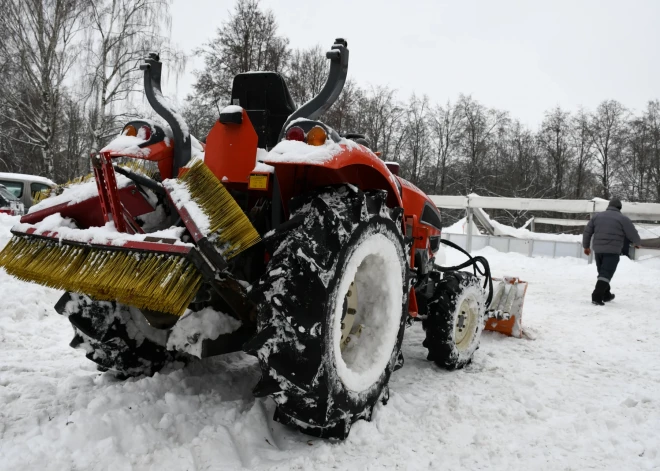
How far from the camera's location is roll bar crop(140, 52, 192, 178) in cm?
274

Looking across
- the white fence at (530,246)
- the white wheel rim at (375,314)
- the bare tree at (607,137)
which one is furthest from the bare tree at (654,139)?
the white wheel rim at (375,314)

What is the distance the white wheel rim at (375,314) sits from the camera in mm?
2570

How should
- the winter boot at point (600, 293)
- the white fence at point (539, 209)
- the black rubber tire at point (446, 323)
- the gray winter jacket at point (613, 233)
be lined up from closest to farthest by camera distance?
1. the black rubber tire at point (446, 323)
2. the winter boot at point (600, 293)
3. the gray winter jacket at point (613, 233)
4. the white fence at point (539, 209)

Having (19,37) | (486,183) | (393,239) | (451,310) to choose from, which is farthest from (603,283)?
(486,183)

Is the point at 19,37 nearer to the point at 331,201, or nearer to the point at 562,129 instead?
the point at 331,201

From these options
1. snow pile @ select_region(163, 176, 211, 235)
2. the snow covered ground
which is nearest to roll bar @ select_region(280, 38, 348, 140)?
snow pile @ select_region(163, 176, 211, 235)

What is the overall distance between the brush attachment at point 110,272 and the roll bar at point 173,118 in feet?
2.65

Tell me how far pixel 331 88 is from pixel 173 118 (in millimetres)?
A: 913

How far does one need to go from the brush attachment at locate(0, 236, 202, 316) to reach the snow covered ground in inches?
24.9

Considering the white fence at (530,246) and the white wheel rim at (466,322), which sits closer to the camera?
the white wheel rim at (466,322)

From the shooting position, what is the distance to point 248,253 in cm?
238

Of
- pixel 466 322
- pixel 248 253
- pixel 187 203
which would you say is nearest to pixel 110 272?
pixel 187 203

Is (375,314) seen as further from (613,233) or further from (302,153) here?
(613,233)

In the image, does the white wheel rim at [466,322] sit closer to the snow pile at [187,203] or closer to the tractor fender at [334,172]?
the tractor fender at [334,172]
